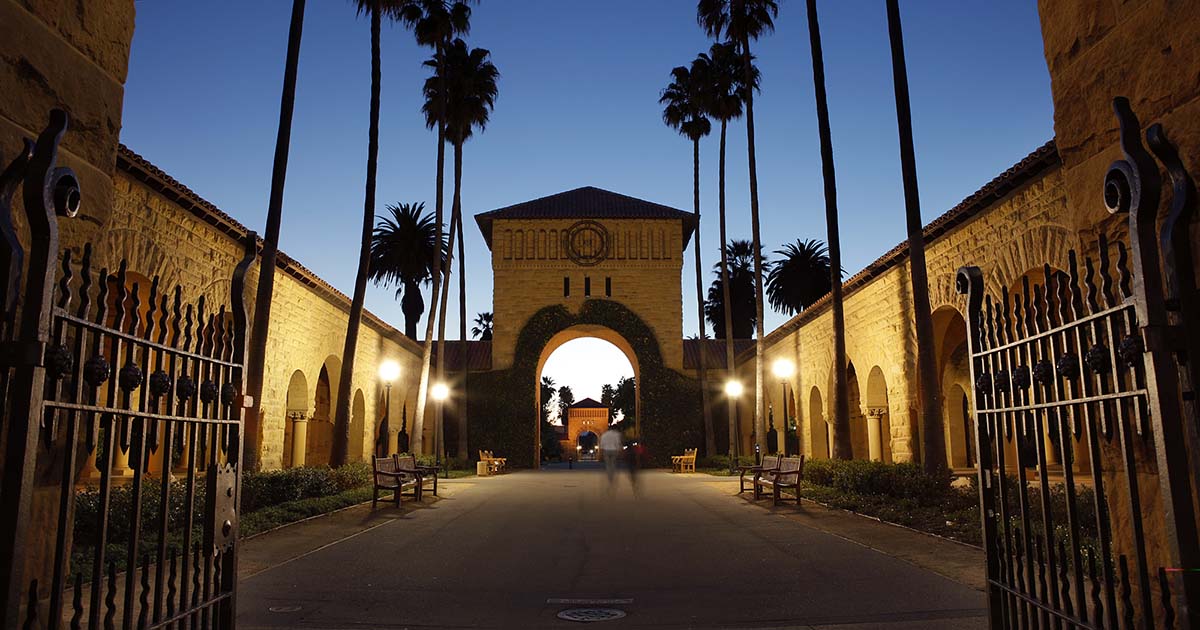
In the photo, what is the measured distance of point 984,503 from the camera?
3.96m

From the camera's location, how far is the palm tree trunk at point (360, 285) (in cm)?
1845

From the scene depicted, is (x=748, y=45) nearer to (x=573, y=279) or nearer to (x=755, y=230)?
(x=755, y=230)

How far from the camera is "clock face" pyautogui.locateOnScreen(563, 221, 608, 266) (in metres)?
35.9

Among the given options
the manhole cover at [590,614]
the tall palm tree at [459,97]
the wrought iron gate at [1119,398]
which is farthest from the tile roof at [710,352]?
the wrought iron gate at [1119,398]

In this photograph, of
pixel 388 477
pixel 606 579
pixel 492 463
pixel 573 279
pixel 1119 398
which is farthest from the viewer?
pixel 573 279

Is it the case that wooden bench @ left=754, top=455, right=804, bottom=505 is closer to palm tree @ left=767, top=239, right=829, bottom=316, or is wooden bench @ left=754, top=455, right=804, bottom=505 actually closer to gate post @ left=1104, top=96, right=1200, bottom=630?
gate post @ left=1104, top=96, right=1200, bottom=630

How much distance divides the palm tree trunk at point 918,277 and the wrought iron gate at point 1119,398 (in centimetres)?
1034

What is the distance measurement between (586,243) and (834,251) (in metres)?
19.0

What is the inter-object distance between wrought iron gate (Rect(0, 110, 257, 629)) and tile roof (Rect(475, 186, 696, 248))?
32405 millimetres

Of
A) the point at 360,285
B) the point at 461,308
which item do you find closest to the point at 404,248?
the point at 461,308

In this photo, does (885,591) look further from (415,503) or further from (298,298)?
(298,298)

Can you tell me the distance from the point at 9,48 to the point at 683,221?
A: 34.4 m

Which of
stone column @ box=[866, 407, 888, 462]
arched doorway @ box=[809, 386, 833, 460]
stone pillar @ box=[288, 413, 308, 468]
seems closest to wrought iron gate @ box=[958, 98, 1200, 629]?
stone column @ box=[866, 407, 888, 462]

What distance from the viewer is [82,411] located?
114 inches
